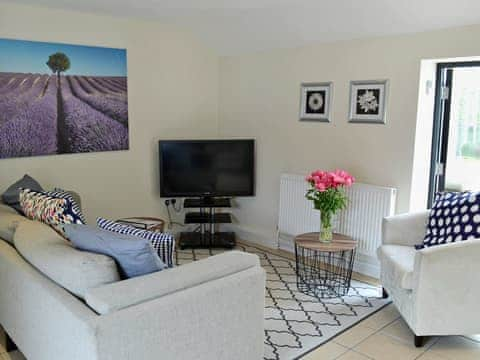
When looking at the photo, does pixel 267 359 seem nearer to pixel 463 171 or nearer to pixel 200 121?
pixel 463 171

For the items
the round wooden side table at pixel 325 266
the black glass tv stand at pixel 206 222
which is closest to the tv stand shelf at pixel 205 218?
the black glass tv stand at pixel 206 222

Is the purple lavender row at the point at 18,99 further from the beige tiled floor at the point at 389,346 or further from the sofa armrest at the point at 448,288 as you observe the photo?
the sofa armrest at the point at 448,288

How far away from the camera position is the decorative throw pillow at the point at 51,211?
2930mm

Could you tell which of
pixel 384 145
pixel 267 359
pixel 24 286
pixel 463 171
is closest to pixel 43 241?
pixel 24 286

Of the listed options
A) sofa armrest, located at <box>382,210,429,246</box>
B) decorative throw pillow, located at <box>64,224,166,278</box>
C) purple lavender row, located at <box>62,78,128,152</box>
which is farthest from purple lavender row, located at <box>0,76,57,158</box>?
sofa armrest, located at <box>382,210,429,246</box>

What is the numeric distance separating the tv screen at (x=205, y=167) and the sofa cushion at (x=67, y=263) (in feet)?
7.69

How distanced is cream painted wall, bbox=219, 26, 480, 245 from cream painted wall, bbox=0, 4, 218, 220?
0.38m

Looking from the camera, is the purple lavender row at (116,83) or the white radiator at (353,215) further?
the purple lavender row at (116,83)

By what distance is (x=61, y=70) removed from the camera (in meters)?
4.23

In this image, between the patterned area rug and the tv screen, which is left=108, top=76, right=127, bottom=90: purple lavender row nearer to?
the tv screen

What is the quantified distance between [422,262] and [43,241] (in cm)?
222

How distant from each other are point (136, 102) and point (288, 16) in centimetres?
175

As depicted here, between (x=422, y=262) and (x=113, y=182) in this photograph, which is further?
(x=113, y=182)

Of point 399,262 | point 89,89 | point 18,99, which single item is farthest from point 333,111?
point 18,99
